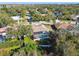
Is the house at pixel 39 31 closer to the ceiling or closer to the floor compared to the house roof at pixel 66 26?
closer to the floor

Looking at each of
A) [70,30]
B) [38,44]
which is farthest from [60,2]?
[38,44]

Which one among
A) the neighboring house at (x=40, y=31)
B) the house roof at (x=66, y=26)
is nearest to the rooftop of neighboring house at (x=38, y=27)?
the neighboring house at (x=40, y=31)

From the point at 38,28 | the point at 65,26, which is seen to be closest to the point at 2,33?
the point at 38,28

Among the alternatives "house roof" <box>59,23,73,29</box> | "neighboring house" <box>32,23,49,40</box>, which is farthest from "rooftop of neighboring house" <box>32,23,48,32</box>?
"house roof" <box>59,23,73,29</box>

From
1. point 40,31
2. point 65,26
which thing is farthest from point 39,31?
point 65,26

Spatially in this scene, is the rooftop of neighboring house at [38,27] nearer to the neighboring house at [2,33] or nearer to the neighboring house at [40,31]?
the neighboring house at [40,31]

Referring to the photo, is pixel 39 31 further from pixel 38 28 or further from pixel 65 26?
pixel 65 26

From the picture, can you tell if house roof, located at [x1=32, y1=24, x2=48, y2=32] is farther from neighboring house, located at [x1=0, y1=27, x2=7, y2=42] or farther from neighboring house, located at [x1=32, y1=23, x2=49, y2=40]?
neighboring house, located at [x1=0, y1=27, x2=7, y2=42]

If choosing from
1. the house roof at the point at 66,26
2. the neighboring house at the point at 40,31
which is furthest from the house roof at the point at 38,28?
the house roof at the point at 66,26
